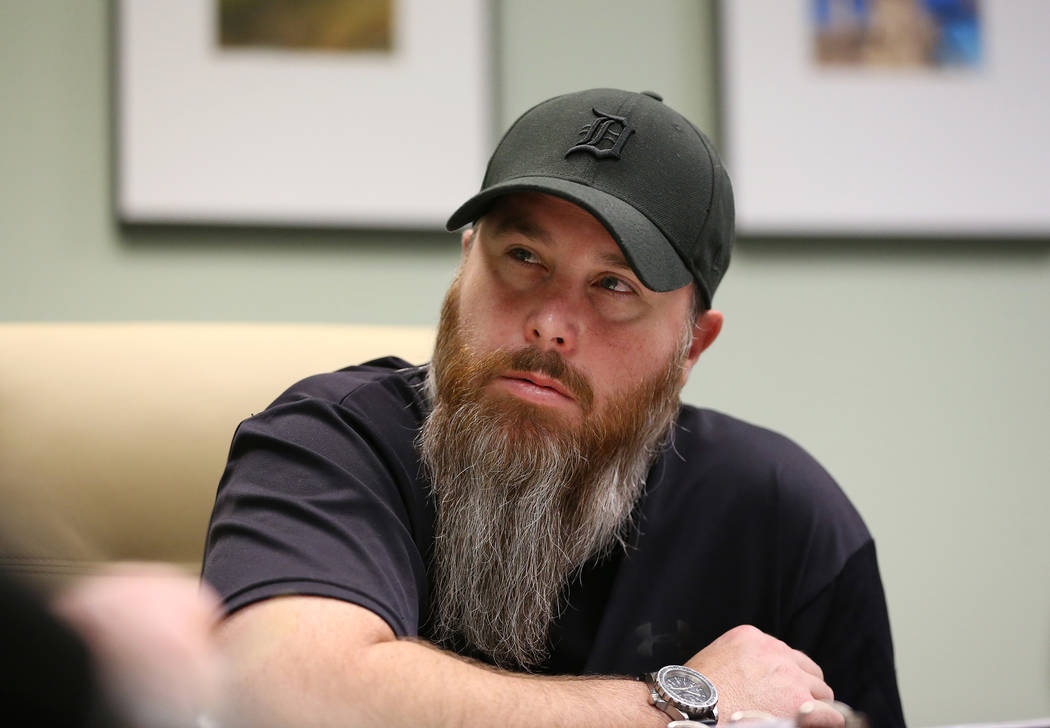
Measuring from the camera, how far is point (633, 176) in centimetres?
125

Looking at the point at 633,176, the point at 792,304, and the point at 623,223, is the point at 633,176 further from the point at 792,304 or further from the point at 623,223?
the point at 792,304

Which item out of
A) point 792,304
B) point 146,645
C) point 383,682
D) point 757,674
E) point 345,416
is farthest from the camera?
point 792,304

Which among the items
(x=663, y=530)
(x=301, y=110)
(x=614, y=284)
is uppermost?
(x=301, y=110)

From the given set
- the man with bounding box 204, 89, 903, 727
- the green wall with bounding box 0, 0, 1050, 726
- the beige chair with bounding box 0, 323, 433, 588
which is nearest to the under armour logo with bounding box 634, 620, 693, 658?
the man with bounding box 204, 89, 903, 727

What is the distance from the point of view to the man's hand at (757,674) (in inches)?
40.7

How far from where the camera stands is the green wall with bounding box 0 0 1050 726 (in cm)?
178

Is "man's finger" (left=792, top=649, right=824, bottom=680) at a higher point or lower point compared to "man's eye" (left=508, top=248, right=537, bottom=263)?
lower

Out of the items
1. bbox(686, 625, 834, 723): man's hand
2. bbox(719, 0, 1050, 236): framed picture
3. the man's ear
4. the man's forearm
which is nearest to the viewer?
the man's forearm

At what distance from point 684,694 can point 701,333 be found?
0.59m

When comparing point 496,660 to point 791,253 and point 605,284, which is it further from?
point 791,253

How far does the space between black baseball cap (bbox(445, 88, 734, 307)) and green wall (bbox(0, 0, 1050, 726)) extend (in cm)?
63

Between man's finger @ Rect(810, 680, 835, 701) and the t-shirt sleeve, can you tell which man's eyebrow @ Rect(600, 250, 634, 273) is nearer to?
the t-shirt sleeve

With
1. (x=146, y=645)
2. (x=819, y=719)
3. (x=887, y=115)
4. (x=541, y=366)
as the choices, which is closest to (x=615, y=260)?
(x=541, y=366)

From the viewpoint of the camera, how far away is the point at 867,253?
6.67 ft
